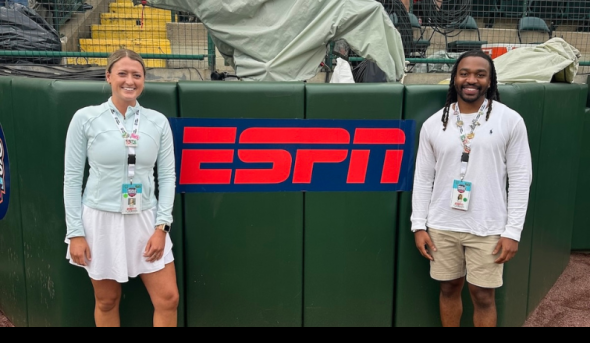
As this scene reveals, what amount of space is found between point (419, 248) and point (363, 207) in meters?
0.42

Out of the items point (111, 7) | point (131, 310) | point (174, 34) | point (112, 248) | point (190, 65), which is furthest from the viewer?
point (111, 7)

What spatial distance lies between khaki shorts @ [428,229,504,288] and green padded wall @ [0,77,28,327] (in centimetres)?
255

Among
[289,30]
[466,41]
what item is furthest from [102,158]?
[466,41]

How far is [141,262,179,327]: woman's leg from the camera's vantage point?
269cm

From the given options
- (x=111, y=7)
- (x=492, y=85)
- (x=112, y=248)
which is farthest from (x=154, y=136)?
(x=111, y=7)

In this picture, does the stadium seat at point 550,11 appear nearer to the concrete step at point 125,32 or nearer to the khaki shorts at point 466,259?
the concrete step at point 125,32

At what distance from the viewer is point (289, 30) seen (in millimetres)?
3582

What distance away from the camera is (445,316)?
313cm

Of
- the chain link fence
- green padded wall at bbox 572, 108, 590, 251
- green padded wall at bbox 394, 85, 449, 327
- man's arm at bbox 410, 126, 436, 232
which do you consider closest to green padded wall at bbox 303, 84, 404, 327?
green padded wall at bbox 394, 85, 449, 327

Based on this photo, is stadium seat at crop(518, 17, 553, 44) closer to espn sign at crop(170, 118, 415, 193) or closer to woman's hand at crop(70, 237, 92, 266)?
espn sign at crop(170, 118, 415, 193)

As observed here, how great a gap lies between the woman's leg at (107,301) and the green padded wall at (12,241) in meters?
0.93

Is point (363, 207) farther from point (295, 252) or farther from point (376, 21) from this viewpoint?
point (376, 21)

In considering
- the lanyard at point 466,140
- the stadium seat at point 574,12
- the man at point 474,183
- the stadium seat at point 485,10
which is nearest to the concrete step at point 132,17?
the stadium seat at point 485,10

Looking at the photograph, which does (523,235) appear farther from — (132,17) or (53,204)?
(132,17)
